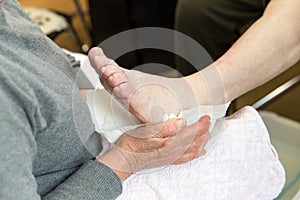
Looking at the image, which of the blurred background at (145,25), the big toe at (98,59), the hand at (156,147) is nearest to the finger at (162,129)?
the hand at (156,147)

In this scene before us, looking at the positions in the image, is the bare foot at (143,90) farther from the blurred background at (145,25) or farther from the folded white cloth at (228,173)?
the blurred background at (145,25)

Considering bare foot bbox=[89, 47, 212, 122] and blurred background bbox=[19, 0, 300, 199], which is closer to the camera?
bare foot bbox=[89, 47, 212, 122]

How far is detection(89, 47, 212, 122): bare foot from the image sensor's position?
81 cm

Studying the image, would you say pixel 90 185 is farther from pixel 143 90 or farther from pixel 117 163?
pixel 143 90

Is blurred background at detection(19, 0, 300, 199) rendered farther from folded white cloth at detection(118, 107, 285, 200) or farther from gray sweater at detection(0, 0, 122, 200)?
gray sweater at detection(0, 0, 122, 200)

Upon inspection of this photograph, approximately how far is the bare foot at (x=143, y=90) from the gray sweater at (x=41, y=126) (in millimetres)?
64

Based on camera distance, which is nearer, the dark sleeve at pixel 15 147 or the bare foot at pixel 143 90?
the dark sleeve at pixel 15 147

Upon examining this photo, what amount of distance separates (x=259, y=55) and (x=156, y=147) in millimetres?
369

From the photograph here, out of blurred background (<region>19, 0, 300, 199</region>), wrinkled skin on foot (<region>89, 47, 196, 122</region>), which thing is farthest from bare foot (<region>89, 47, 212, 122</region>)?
blurred background (<region>19, 0, 300, 199</region>)

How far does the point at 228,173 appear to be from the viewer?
0.91 meters

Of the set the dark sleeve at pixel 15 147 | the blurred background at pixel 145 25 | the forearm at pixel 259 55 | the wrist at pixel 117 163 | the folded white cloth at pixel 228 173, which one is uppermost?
the dark sleeve at pixel 15 147

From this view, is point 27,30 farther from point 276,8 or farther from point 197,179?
point 276,8

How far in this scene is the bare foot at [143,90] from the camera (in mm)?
814

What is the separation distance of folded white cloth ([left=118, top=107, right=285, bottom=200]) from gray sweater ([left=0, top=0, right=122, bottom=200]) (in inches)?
3.0
